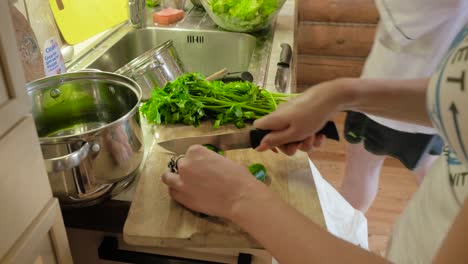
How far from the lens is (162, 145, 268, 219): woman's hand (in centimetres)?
58

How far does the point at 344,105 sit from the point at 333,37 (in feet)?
6.18

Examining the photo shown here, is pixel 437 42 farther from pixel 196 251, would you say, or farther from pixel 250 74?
pixel 196 251

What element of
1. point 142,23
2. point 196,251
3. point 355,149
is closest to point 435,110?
point 196,251

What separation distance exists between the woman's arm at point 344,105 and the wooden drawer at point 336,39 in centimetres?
184

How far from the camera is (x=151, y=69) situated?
1.11 metres

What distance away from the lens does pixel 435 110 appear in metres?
0.47

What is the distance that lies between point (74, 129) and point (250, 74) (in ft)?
1.62

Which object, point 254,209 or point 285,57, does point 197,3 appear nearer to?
point 285,57

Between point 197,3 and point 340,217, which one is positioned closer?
point 340,217

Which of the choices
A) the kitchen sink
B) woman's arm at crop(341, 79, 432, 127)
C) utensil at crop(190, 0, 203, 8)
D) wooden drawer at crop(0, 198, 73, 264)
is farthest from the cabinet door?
utensil at crop(190, 0, 203, 8)

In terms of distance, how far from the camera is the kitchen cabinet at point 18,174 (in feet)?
1.24

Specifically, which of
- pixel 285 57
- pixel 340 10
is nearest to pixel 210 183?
pixel 285 57

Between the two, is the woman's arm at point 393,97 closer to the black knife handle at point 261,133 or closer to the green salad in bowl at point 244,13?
the black knife handle at point 261,133

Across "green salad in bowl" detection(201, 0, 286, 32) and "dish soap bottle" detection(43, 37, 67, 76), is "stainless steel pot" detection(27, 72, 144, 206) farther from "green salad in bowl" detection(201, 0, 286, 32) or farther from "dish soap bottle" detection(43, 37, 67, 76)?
"green salad in bowl" detection(201, 0, 286, 32)
